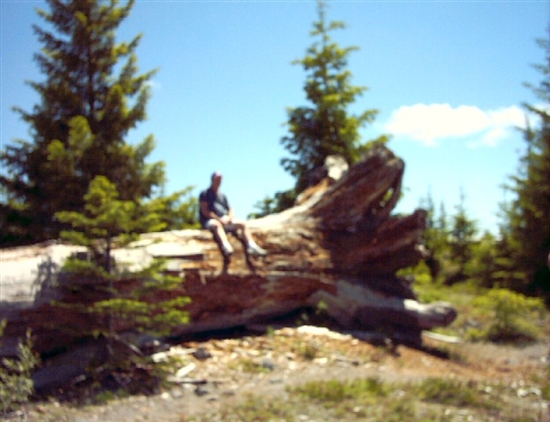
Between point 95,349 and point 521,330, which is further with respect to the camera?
point 521,330

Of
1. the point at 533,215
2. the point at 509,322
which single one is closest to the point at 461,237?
the point at 533,215

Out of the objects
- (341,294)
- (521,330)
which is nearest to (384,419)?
(341,294)

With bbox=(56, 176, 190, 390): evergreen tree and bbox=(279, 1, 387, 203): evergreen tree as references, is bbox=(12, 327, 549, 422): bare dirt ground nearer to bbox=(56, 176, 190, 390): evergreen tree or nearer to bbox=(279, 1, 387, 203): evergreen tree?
bbox=(56, 176, 190, 390): evergreen tree

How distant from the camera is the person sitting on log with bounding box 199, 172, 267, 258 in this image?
994 cm

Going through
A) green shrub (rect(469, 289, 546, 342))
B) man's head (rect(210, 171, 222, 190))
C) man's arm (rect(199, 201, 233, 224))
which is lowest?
green shrub (rect(469, 289, 546, 342))

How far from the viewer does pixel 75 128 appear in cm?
1206

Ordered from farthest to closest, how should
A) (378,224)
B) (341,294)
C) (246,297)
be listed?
1. (378,224)
2. (341,294)
3. (246,297)

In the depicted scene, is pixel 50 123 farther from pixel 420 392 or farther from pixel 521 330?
pixel 521 330

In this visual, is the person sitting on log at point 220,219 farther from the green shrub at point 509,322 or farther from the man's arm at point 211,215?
the green shrub at point 509,322

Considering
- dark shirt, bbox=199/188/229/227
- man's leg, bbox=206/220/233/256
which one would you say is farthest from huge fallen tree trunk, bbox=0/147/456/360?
dark shirt, bbox=199/188/229/227

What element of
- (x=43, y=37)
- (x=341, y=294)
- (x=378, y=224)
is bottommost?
(x=341, y=294)

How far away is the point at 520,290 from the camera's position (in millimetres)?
16062

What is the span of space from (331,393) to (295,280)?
4.26 m

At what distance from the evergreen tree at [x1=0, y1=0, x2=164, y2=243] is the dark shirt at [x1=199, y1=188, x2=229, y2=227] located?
3.59m
